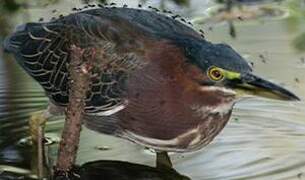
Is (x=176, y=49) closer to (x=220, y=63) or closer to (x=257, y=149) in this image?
(x=220, y=63)

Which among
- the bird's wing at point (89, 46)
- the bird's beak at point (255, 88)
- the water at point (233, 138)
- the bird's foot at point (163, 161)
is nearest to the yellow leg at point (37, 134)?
the water at point (233, 138)

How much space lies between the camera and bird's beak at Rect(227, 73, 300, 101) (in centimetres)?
304

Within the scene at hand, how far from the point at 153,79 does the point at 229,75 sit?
366 mm

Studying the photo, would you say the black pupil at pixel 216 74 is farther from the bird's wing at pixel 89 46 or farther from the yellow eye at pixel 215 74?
the bird's wing at pixel 89 46

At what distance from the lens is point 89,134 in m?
4.11

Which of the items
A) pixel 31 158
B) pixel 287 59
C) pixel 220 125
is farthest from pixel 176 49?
pixel 287 59

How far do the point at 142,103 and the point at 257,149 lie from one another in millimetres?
668

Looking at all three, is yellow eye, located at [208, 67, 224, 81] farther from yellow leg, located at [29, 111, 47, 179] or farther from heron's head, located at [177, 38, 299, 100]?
yellow leg, located at [29, 111, 47, 179]

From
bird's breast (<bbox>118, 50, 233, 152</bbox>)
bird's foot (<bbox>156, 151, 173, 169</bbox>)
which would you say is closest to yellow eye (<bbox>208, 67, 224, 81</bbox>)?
bird's breast (<bbox>118, 50, 233, 152</bbox>)

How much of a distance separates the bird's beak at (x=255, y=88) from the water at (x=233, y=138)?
50 centimetres

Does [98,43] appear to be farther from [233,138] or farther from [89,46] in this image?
[233,138]

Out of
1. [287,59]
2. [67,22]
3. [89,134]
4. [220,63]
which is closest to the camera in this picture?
[220,63]

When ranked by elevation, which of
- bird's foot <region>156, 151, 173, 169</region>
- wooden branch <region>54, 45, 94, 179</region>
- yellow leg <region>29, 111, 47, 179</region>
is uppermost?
wooden branch <region>54, 45, 94, 179</region>

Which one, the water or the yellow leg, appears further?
the yellow leg
